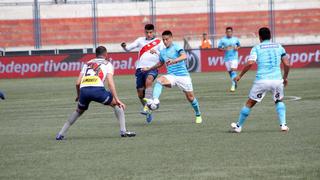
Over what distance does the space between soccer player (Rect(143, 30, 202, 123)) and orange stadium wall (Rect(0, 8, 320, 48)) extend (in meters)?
35.4

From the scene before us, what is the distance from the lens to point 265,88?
Answer: 46.1ft

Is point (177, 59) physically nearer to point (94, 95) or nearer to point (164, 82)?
point (164, 82)

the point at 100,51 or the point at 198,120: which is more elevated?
the point at 100,51

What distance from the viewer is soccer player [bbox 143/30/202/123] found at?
1636 centimetres

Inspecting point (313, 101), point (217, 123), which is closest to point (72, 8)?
point (313, 101)

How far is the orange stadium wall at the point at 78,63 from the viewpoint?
128 feet

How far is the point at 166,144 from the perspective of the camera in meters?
12.7

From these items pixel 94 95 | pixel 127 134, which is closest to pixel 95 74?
pixel 94 95

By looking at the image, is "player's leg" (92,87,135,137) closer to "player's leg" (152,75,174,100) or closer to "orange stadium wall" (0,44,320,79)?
"player's leg" (152,75,174,100)

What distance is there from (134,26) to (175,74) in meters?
37.5

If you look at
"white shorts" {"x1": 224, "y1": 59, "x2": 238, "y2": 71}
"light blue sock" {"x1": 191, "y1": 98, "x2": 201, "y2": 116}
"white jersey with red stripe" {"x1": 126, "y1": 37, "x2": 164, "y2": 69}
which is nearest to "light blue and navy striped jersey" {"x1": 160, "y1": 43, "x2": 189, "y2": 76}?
"light blue sock" {"x1": 191, "y1": 98, "x2": 201, "y2": 116}

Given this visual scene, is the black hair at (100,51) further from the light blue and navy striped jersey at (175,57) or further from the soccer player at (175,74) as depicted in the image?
the light blue and navy striped jersey at (175,57)

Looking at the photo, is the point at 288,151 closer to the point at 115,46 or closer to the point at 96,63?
the point at 96,63

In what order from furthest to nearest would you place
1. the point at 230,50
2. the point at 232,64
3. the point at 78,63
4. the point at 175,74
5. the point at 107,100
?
the point at 78,63
the point at 230,50
the point at 232,64
the point at 175,74
the point at 107,100
